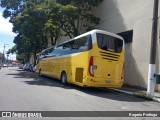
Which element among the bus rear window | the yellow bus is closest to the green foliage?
the yellow bus

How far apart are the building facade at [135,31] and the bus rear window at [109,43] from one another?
9.28ft

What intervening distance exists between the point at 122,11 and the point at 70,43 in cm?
578

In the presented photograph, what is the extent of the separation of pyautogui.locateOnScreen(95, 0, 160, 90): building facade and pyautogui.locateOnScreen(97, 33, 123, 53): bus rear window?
9.28ft

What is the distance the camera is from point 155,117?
356 inches

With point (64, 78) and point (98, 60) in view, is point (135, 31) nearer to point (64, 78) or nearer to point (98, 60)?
point (98, 60)

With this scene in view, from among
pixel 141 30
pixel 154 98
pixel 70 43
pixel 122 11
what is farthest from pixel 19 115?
pixel 122 11

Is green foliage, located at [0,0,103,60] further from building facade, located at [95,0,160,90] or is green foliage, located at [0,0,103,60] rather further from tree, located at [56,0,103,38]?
building facade, located at [95,0,160,90]

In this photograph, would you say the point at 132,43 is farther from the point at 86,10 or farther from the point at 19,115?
the point at 19,115

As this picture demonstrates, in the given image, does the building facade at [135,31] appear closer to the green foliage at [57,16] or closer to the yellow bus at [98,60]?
the yellow bus at [98,60]

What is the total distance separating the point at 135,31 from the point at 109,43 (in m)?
4.94

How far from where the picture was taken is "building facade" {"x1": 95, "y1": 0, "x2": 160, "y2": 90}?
60.8 feet

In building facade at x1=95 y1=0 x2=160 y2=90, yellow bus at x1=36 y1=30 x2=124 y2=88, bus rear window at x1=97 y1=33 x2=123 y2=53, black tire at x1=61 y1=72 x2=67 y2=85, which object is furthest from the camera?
black tire at x1=61 y1=72 x2=67 y2=85

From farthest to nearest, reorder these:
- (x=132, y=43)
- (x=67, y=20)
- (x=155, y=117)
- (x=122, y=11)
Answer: (x=67, y=20) < (x=122, y=11) < (x=132, y=43) < (x=155, y=117)

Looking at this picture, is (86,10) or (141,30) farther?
(86,10)
